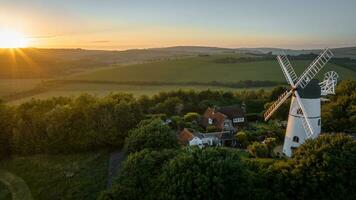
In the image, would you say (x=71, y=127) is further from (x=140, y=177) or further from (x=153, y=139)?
(x=140, y=177)

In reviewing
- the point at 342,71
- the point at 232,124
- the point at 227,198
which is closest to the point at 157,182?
the point at 227,198

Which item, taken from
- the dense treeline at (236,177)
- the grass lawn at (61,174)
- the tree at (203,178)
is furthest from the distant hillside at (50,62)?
the tree at (203,178)

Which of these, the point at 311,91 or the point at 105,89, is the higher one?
the point at 311,91

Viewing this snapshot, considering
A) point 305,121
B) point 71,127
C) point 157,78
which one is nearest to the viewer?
point 305,121

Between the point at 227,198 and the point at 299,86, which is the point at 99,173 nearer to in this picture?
the point at 227,198

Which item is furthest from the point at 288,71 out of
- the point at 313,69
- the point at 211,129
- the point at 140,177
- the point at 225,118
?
the point at 140,177

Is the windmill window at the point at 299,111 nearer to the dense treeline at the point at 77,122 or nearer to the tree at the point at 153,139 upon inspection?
the tree at the point at 153,139

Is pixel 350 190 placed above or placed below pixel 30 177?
above

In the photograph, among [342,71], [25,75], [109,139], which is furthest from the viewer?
[342,71]
